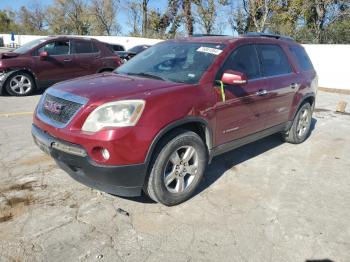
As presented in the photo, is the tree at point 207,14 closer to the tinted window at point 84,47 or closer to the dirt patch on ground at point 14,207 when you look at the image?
the tinted window at point 84,47

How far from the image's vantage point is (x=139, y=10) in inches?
1652

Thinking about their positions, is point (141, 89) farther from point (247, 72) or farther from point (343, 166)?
point (343, 166)

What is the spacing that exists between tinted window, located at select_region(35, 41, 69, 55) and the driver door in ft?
23.3

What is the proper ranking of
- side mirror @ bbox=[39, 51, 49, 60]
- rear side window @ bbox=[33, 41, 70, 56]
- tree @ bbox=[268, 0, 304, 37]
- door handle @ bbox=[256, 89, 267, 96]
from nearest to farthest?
1. door handle @ bbox=[256, 89, 267, 96]
2. side mirror @ bbox=[39, 51, 49, 60]
3. rear side window @ bbox=[33, 41, 70, 56]
4. tree @ bbox=[268, 0, 304, 37]

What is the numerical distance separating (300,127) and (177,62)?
3057mm

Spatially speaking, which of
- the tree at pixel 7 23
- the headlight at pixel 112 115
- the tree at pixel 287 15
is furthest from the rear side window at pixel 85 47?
the tree at pixel 7 23

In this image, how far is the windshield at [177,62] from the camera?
13.8 ft

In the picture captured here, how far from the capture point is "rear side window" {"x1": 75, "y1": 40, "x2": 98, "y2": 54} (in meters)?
10.8

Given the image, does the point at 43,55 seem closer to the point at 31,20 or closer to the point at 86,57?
the point at 86,57

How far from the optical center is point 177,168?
12.8 feet


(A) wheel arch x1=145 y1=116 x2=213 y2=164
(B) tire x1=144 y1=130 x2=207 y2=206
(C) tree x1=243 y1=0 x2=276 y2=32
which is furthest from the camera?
(C) tree x1=243 y1=0 x2=276 y2=32

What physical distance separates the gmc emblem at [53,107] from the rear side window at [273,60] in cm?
278

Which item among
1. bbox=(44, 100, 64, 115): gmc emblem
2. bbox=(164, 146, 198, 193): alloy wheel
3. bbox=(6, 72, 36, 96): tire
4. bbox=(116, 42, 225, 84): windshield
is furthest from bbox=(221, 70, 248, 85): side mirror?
bbox=(6, 72, 36, 96): tire

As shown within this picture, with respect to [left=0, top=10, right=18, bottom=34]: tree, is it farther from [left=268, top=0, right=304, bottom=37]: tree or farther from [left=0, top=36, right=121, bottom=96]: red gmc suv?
[left=0, top=36, right=121, bottom=96]: red gmc suv
